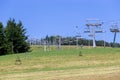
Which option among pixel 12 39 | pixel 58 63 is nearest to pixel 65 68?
pixel 58 63

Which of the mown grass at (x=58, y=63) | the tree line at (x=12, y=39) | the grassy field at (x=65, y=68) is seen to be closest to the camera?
the grassy field at (x=65, y=68)

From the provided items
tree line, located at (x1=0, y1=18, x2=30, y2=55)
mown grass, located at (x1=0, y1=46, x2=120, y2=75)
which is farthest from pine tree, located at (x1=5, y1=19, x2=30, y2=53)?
mown grass, located at (x1=0, y1=46, x2=120, y2=75)

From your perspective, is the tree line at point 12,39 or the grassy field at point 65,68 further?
the tree line at point 12,39

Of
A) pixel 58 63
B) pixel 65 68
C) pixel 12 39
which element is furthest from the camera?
pixel 12 39

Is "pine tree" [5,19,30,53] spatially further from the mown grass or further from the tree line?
the mown grass

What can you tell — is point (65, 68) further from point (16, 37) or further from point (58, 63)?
point (16, 37)

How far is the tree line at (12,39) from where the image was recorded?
71.8 metres

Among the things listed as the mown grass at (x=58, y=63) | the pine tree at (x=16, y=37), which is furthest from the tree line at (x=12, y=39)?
the mown grass at (x=58, y=63)

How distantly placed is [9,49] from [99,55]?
28.0 metres

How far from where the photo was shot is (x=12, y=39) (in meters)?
72.2

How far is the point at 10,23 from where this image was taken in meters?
75.5

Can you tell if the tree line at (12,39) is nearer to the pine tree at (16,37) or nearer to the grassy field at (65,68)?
the pine tree at (16,37)

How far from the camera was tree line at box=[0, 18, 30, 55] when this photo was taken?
71.8 m

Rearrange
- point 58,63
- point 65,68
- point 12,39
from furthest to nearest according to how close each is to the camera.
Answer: point 12,39 → point 58,63 → point 65,68
